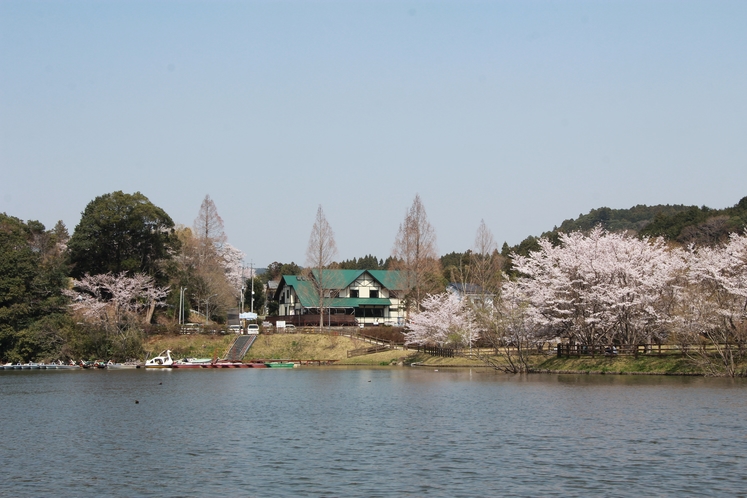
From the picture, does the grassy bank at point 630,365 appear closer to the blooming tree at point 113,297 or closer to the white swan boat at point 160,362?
the white swan boat at point 160,362

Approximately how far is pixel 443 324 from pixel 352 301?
33504 mm

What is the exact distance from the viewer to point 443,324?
71562 millimetres

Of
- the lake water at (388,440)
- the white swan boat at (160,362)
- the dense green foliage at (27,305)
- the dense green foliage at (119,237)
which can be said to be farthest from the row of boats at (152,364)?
the lake water at (388,440)

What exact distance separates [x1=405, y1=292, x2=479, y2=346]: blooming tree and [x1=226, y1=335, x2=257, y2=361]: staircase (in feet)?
58.0

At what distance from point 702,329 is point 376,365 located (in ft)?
113

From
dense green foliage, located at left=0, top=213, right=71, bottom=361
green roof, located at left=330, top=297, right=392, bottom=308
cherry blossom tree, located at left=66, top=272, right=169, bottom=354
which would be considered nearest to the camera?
dense green foliage, located at left=0, top=213, right=71, bottom=361

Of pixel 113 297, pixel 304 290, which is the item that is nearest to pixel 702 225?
pixel 304 290

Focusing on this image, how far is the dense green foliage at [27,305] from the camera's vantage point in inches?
2781

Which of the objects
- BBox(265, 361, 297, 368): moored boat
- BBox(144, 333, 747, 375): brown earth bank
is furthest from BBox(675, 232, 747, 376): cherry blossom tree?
BBox(265, 361, 297, 368): moored boat

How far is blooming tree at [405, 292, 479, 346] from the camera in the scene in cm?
6912

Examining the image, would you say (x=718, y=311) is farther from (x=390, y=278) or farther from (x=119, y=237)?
(x=119, y=237)

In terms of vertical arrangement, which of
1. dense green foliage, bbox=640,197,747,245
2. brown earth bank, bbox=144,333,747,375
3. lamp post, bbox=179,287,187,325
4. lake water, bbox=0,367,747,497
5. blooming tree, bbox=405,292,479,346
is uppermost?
dense green foliage, bbox=640,197,747,245

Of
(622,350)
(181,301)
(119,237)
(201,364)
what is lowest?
(201,364)

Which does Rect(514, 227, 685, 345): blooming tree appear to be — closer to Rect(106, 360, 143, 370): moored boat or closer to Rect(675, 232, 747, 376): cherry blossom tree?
Rect(675, 232, 747, 376): cherry blossom tree
